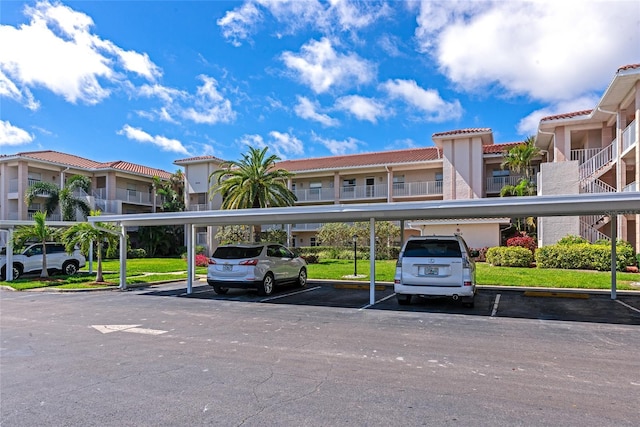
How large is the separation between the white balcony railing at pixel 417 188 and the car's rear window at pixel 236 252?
21.6 metres

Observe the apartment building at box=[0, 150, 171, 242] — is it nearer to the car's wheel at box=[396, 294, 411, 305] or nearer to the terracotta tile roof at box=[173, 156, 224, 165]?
the terracotta tile roof at box=[173, 156, 224, 165]

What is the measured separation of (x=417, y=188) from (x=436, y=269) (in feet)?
77.1

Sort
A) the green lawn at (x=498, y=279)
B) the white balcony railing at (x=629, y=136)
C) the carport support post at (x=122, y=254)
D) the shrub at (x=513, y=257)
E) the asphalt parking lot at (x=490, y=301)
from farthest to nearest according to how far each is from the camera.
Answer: the shrub at (x=513, y=257), the white balcony railing at (x=629, y=136), the carport support post at (x=122, y=254), the green lawn at (x=498, y=279), the asphalt parking lot at (x=490, y=301)

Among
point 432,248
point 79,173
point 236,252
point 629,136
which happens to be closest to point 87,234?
point 236,252

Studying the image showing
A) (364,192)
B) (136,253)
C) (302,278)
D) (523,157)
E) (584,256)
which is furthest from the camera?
(364,192)

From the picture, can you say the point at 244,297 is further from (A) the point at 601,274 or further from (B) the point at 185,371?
(A) the point at 601,274

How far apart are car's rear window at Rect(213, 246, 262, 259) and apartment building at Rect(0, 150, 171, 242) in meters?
22.0

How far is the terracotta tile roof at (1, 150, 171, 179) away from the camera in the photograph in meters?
34.1

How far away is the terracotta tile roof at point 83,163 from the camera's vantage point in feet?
112

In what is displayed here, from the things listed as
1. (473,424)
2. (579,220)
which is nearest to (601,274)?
(579,220)

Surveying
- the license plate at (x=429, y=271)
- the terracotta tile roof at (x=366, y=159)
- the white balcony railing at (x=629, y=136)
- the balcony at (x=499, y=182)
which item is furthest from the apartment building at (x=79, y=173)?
the white balcony railing at (x=629, y=136)

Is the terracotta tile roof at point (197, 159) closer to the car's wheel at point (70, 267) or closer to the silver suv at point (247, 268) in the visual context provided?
the car's wheel at point (70, 267)

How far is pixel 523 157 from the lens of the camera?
28.0 metres

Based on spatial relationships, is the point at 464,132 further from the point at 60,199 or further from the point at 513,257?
the point at 60,199
